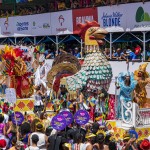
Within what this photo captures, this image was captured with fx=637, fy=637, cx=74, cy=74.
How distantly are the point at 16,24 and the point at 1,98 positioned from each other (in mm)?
14830

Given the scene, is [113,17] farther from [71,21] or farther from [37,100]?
[37,100]

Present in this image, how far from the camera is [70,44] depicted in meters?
32.0

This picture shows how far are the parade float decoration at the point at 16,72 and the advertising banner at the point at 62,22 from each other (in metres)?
8.79

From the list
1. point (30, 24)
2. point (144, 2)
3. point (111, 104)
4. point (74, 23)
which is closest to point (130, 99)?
point (111, 104)

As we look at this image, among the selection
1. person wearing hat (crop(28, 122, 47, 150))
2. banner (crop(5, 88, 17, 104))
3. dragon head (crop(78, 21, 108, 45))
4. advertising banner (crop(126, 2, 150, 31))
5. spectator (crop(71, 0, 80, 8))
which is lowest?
person wearing hat (crop(28, 122, 47, 150))

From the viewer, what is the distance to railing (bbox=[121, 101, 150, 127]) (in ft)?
50.8

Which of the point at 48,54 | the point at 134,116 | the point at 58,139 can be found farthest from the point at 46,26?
the point at 58,139

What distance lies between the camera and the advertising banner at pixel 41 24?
3253 centimetres

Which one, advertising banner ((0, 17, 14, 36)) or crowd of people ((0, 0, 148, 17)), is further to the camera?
advertising banner ((0, 17, 14, 36))

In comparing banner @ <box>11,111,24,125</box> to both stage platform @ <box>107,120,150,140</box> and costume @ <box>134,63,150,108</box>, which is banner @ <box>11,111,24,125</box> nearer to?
stage platform @ <box>107,120,150,140</box>

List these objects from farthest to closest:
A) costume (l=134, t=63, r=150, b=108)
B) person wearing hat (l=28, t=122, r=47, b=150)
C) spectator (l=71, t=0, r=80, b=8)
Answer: spectator (l=71, t=0, r=80, b=8), costume (l=134, t=63, r=150, b=108), person wearing hat (l=28, t=122, r=47, b=150)

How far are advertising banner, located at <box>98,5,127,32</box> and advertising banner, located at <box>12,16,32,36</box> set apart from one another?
8.03 metres

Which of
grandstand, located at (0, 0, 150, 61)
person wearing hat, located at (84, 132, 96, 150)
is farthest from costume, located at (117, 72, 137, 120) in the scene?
grandstand, located at (0, 0, 150, 61)

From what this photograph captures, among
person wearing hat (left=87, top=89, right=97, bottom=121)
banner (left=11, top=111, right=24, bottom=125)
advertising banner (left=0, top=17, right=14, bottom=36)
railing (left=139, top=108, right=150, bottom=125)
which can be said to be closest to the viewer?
banner (left=11, top=111, right=24, bottom=125)
